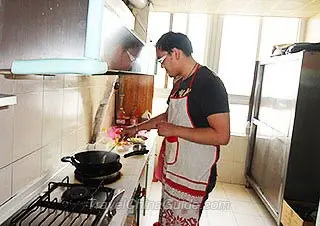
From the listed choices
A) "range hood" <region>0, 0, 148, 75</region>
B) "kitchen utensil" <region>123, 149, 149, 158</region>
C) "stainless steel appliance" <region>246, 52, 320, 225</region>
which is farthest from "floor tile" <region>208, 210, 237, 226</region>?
"range hood" <region>0, 0, 148, 75</region>

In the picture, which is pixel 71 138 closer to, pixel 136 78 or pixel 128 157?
pixel 128 157

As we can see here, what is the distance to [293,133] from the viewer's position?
2.32 metres

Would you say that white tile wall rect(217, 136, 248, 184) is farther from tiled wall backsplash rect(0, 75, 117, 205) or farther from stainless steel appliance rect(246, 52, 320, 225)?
tiled wall backsplash rect(0, 75, 117, 205)

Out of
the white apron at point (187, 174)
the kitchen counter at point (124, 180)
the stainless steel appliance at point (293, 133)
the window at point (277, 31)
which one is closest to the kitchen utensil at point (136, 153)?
the kitchen counter at point (124, 180)

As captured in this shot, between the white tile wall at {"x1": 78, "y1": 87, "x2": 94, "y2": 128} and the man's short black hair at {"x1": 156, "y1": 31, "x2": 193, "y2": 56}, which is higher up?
the man's short black hair at {"x1": 156, "y1": 31, "x2": 193, "y2": 56}

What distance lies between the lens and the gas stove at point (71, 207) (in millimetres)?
1007

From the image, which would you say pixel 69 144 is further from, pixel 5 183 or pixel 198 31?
pixel 198 31

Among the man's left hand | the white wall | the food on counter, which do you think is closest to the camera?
the man's left hand

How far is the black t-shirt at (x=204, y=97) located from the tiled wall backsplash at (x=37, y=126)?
64 centimetres

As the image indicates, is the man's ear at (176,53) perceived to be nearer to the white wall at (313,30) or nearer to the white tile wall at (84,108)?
the white tile wall at (84,108)

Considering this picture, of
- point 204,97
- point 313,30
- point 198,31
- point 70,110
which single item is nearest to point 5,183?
point 70,110

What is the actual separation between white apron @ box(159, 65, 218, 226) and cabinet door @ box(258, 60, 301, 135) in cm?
119

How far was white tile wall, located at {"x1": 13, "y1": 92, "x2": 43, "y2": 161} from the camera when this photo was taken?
1.09m

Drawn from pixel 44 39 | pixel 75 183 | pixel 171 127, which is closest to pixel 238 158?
pixel 171 127
